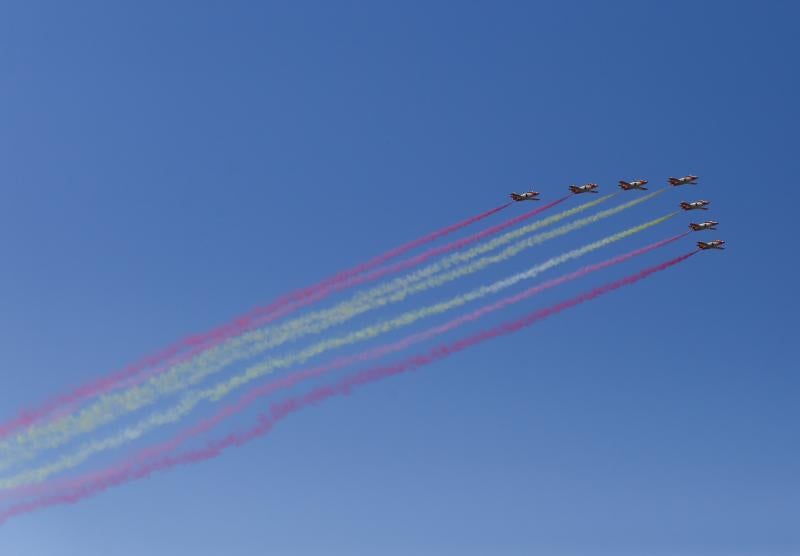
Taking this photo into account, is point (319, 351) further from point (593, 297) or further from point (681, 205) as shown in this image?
point (681, 205)

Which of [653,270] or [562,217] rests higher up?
[562,217]

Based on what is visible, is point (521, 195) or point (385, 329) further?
point (521, 195)

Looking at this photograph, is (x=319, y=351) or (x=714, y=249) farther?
(x=714, y=249)

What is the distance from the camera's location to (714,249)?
4478 inches

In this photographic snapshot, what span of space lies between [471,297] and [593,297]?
33.4 feet

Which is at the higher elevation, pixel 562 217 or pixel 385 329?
pixel 562 217

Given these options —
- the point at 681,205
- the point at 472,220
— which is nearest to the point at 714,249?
the point at 681,205

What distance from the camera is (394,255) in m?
105

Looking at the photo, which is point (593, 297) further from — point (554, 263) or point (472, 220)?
point (472, 220)

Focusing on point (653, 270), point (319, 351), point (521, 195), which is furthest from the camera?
point (521, 195)

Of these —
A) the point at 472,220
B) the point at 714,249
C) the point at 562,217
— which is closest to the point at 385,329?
the point at 472,220

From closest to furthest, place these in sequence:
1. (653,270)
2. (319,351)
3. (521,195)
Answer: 1. (319,351)
2. (653,270)
3. (521,195)

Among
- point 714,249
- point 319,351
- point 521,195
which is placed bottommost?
point 319,351

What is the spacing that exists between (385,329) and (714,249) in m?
32.6
